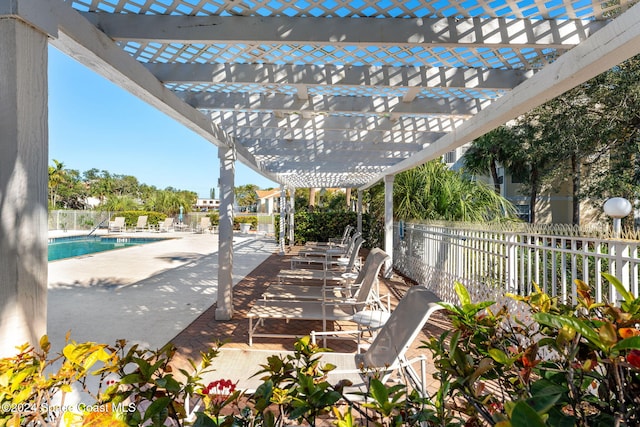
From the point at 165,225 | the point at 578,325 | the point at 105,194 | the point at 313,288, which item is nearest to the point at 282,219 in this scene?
the point at 313,288

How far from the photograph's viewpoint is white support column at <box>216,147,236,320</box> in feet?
17.5

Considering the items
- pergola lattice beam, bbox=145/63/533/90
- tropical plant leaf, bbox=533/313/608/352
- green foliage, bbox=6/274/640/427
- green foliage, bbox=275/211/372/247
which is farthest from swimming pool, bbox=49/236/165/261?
tropical plant leaf, bbox=533/313/608/352

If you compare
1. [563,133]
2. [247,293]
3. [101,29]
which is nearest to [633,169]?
[563,133]

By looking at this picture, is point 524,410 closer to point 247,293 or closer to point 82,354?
point 82,354

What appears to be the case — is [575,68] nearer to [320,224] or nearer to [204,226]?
[320,224]

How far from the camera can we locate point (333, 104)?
16.1ft

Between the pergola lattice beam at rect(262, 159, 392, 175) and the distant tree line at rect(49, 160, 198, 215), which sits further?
the distant tree line at rect(49, 160, 198, 215)

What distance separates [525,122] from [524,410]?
15512 mm

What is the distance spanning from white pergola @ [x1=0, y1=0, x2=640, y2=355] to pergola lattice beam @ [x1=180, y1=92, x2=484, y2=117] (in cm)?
2

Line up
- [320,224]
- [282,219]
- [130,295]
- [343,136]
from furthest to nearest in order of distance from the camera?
[320,224] < [282,219] < [343,136] < [130,295]

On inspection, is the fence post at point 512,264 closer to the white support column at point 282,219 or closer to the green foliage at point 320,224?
the white support column at point 282,219

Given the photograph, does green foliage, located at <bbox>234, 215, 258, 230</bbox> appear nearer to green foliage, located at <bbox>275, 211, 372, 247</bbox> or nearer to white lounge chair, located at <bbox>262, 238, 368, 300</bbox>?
green foliage, located at <bbox>275, 211, 372, 247</bbox>

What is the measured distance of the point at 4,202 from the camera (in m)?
1.63

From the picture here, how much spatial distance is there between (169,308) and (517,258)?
16.9 feet
